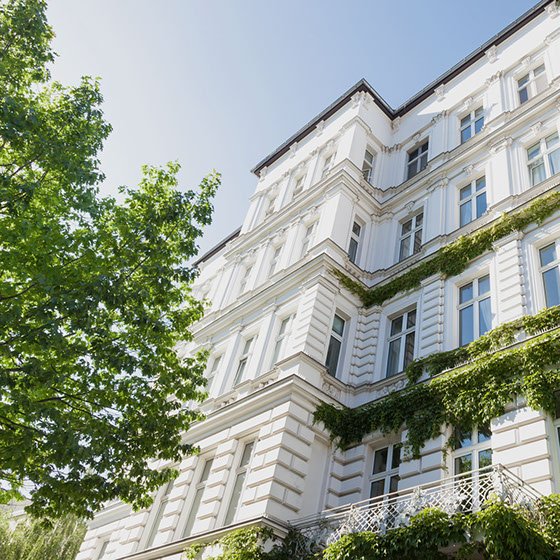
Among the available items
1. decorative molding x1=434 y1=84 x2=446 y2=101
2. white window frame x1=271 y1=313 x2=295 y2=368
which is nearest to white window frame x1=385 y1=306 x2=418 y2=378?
white window frame x1=271 y1=313 x2=295 y2=368

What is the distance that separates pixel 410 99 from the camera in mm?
29031

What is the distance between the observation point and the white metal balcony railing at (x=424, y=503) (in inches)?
410

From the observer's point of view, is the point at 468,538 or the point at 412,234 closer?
the point at 468,538

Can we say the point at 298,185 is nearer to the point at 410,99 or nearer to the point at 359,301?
the point at 410,99

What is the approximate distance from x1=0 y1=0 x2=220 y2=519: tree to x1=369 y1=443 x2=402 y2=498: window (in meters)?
4.88

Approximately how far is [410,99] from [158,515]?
2190cm

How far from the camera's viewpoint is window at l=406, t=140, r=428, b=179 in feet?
82.9

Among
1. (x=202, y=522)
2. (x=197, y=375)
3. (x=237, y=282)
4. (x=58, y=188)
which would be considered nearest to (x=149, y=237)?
(x=58, y=188)

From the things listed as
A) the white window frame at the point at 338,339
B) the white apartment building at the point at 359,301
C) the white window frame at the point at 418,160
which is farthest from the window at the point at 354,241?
the white window frame at the point at 418,160

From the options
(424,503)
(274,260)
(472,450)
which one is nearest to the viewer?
(424,503)

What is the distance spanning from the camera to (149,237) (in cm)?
1461

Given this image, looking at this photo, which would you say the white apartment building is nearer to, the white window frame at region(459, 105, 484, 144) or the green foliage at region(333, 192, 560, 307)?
the white window frame at region(459, 105, 484, 144)

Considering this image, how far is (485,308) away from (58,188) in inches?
464

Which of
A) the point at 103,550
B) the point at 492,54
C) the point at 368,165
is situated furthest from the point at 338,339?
the point at 492,54
